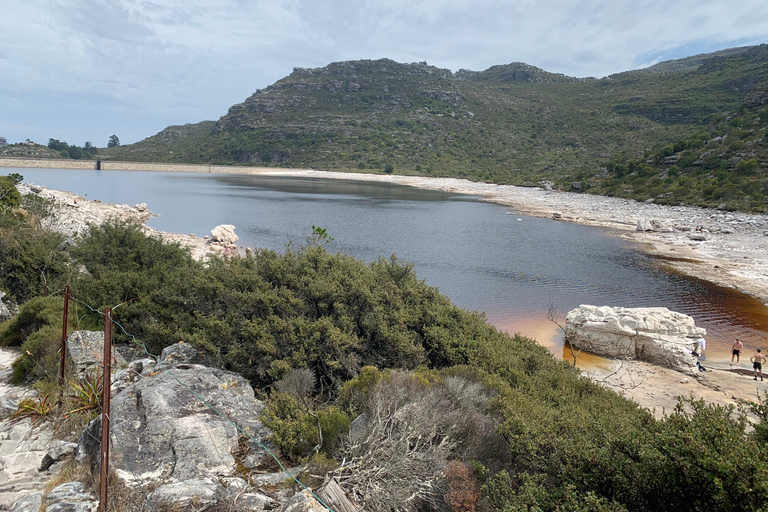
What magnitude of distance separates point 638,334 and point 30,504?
15358mm

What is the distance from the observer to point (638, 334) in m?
13.9

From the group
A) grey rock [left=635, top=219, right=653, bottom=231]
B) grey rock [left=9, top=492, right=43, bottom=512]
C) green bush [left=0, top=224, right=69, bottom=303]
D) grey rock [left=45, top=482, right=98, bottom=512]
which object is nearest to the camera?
grey rock [left=45, top=482, right=98, bottom=512]

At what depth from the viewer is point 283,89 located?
155750 mm

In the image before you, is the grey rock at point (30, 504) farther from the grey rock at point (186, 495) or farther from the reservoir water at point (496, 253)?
the reservoir water at point (496, 253)

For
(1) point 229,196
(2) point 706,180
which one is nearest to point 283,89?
(1) point 229,196

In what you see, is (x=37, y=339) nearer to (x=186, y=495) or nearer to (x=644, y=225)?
Result: (x=186, y=495)

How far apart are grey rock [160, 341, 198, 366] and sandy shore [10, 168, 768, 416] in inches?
327

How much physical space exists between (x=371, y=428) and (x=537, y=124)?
125m

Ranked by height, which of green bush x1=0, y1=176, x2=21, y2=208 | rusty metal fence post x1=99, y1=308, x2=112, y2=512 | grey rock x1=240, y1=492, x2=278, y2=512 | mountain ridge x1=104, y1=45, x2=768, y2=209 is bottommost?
grey rock x1=240, y1=492, x2=278, y2=512

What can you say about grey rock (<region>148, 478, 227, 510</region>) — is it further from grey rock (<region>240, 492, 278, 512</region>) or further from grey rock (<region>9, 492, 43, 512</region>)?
grey rock (<region>9, 492, 43, 512</region>)

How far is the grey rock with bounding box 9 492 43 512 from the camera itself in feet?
13.8

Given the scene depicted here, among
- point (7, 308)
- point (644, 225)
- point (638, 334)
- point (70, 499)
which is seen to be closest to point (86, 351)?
point (70, 499)

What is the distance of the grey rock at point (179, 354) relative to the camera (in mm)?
7156

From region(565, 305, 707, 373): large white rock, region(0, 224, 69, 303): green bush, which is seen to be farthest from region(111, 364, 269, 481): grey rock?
region(565, 305, 707, 373): large white rock
